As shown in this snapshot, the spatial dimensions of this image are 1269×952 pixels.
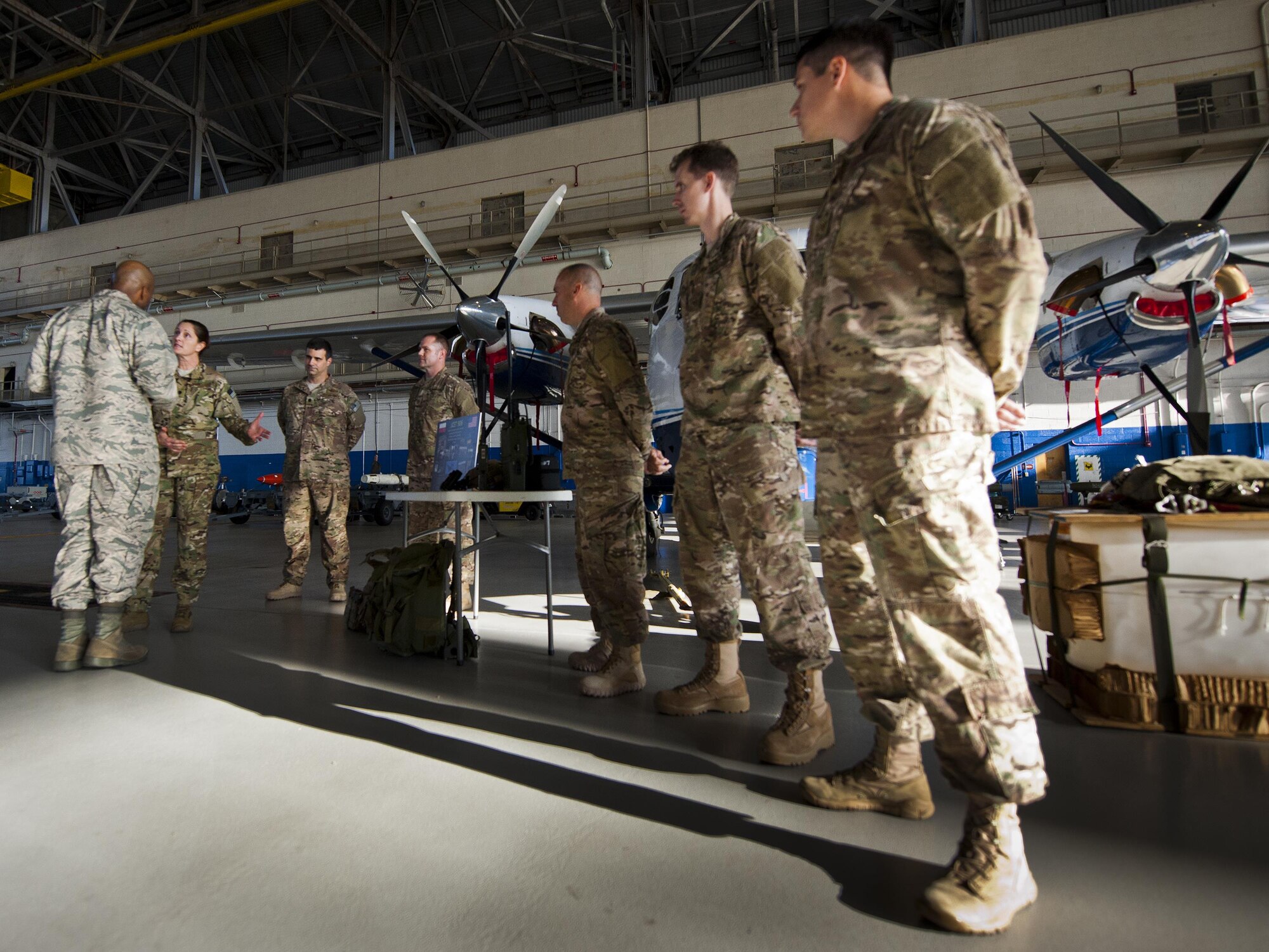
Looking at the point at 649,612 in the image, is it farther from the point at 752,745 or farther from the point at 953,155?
the point at 953,155

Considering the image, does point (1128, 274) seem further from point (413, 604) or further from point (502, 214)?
point (502, 214)

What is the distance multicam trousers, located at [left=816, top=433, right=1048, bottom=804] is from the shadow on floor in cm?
26

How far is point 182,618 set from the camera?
11.2 ft

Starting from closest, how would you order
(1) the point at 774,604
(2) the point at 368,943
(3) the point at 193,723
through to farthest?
(2) the point at 368,943, (1) the point at 774,604, (3) the point at 193,723

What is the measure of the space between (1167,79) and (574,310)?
15.0m

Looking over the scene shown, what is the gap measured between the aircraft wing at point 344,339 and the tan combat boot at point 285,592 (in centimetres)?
555

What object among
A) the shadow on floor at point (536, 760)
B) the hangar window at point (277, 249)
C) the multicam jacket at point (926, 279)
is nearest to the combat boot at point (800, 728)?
the shadow on floor at point (536, 760)

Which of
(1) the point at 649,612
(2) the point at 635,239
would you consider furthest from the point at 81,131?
(1) the point at 649,612

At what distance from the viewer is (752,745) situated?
1.84 meters

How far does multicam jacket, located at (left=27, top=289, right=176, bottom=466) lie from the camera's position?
2.67 meters

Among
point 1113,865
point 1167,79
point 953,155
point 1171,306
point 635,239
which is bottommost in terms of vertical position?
point 1113,865

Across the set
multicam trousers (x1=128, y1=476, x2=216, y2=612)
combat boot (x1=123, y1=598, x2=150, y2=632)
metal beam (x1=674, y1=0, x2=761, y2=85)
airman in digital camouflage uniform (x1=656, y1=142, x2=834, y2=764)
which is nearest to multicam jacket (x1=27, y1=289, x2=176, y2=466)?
multicam trousers (x1=128, y1=476, x2=216, y2=612)

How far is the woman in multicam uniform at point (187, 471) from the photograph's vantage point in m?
3.43

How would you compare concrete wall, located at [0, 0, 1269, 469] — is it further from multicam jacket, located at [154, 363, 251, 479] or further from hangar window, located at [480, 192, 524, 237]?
multicam jacket, located at [154, 363, 251, 479]
